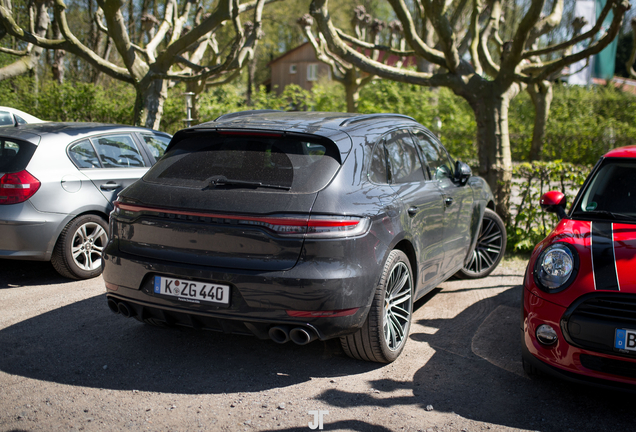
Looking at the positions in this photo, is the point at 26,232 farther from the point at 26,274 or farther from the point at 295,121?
the point at 295,121

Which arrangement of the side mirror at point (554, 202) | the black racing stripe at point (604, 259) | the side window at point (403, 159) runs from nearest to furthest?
1. the black racing stripe at point (604, 259)
2. the side window at point (403, 159)
3. the side mirror at point (554, 202)

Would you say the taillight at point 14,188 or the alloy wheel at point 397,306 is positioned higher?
the taillight at point 14,188

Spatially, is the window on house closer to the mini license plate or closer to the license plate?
the license plate

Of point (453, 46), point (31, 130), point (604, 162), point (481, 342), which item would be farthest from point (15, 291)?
point (453, 46)

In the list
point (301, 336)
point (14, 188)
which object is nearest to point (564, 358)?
point (301, 336)

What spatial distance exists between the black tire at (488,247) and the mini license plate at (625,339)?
3.26 m

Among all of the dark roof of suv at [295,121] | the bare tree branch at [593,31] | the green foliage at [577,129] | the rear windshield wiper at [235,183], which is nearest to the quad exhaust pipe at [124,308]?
the rear windshield wiper at [235,183]

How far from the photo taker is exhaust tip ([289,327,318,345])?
3.35 m

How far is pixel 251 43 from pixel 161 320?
11.4 metres

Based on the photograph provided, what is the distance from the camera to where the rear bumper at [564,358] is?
3.11m

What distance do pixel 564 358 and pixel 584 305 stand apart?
13.2 inches

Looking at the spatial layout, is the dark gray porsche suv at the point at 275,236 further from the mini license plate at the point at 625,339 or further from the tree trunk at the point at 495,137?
the tree trunk at the point at 495,137

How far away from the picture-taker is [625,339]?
3066 millimetres

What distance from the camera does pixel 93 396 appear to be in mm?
3371
